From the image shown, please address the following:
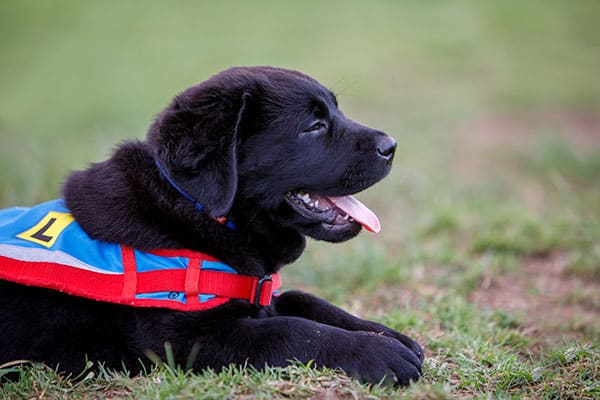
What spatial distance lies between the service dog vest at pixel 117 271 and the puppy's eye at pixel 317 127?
74 cm

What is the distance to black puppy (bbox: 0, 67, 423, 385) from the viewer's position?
2732mm

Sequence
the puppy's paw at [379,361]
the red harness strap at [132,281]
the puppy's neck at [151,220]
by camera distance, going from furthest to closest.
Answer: the puppy's neck at [151,220], the red harness strap at [132,281], the puppy's paw at [379,361]

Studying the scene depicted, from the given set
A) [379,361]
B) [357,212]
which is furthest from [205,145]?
[379,361]

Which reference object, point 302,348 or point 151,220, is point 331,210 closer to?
point 302,348

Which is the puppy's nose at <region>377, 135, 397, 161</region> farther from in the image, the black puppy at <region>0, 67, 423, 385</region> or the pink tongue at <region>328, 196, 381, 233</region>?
the pink tongue at <region>328, 196, 381, 233</region>

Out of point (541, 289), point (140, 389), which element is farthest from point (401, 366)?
point (541, 289)

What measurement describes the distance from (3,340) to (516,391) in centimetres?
219

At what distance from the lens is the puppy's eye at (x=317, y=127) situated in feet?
10.1

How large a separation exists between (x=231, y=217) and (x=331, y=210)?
0.49 meters

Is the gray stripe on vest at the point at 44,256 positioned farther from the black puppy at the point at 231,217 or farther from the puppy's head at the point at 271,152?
the puppy's head at the point at 271,152

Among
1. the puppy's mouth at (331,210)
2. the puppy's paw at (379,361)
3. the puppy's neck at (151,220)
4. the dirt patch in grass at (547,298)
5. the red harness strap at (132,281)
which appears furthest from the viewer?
the dirt patch in grass at (547,298)

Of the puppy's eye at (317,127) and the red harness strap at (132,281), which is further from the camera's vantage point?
the puppy's eye at (317,127)

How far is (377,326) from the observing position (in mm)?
3127

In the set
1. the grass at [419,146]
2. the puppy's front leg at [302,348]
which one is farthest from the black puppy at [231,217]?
the grass at [419,146]
